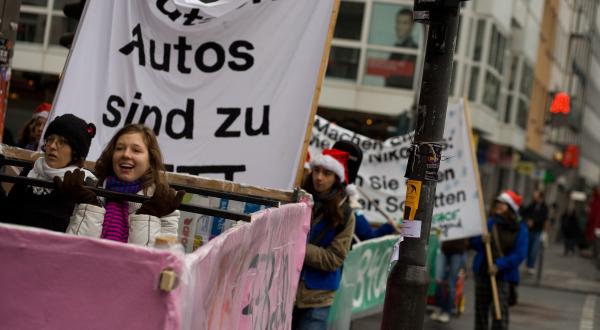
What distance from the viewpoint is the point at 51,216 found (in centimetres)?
479

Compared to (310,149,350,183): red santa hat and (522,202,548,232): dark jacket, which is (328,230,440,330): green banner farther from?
(522,202,548,232): dark jacket

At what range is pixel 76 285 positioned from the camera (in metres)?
3.27

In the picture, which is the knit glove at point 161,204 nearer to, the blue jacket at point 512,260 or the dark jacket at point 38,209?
the dark jacket at point 38,209

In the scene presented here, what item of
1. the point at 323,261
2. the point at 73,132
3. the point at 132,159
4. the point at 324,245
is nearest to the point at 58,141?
the point at 73,132

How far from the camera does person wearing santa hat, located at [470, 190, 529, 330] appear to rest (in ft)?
38.1

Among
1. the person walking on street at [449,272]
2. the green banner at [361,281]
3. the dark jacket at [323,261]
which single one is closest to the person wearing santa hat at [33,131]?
the green banner at [361,281]

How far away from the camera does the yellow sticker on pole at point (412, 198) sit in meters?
8.46

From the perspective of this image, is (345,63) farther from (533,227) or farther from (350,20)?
(533,227)

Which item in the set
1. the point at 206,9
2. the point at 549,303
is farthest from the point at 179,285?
the point at 549,303

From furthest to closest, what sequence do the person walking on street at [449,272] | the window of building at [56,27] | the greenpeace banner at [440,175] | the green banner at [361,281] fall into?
the window of building at [56,27]
the person walking on street at [449,272]
the greenpeace banner at [440,175]
the green banner at [361,281]

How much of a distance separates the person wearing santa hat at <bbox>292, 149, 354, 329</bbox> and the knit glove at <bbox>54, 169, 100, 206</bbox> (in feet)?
8.37

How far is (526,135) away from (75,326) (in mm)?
44611

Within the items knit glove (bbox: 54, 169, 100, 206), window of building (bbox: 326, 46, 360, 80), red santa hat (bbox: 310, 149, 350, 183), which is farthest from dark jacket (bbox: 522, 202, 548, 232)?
knit glove (bbox: 54, 169, 100, 206)

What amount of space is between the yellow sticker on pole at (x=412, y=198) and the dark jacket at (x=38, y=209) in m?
4.05
